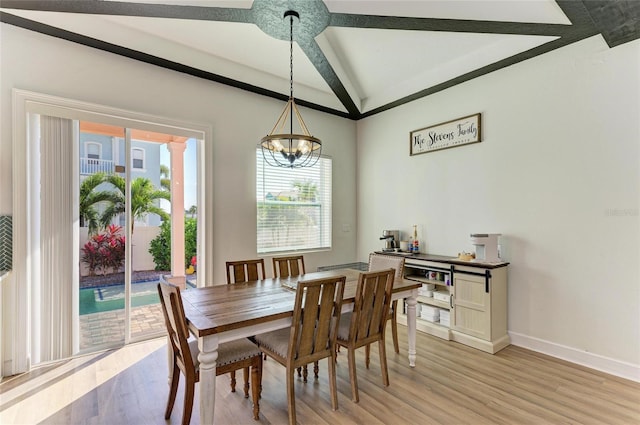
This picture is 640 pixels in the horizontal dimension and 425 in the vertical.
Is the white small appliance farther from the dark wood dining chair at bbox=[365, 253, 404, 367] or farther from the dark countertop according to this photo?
the dark wood dining chair at bbox=[365, 253, 404, 367]

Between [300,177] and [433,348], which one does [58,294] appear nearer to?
[300,177]

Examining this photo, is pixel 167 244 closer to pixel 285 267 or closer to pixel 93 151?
pixel 93 151

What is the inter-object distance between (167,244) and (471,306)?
363 centimetres

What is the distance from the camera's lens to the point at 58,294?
2.88 metres

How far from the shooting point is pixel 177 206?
3721 millimetres

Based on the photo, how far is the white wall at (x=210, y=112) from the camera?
2.64m

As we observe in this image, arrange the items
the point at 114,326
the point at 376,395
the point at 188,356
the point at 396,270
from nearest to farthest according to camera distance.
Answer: the point at 188,356
the point at 376,395
the point at 396,270
the point at 114,326

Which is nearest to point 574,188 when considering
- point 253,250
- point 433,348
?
point 433,348

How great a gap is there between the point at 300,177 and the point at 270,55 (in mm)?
1744

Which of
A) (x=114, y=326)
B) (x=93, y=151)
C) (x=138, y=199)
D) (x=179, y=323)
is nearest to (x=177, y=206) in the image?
(x=138, y=199)

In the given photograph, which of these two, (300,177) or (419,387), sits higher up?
(300,177)

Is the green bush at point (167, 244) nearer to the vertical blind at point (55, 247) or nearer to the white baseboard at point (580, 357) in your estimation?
the vertical blind at point (55, 247)

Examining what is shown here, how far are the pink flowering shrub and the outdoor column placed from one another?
590mm

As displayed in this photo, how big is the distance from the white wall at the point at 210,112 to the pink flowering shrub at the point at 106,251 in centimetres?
76
